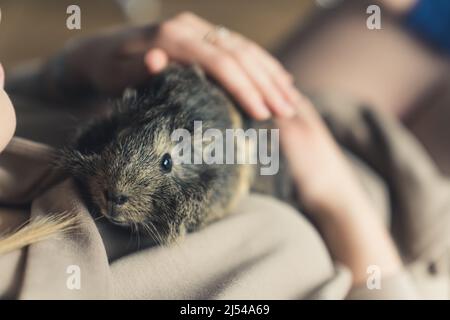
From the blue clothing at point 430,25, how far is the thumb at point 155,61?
0.65m

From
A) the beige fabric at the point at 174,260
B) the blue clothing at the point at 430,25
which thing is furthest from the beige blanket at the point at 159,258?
the blue clothing at the point at 430,25

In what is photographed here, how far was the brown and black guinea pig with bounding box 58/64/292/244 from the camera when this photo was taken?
1.69 ft

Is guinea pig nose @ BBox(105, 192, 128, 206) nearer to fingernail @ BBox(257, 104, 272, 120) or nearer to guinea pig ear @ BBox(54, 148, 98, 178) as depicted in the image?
guinea pig ear @ BBox(54, 148, 98, 178)

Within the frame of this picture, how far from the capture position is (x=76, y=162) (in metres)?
0.55

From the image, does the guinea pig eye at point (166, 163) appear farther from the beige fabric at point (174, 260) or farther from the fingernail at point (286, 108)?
the fingernail at point (286, 108)

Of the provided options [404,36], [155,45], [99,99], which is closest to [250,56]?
[155,45]

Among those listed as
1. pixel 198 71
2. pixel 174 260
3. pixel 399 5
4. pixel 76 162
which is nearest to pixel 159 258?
pixel 174 260

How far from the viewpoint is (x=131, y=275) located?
1.68 ft

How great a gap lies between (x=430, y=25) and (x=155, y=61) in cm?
70

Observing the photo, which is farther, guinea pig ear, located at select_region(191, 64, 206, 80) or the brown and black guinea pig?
guinea pig ear, located at select_region(191, 64, 206, 80)

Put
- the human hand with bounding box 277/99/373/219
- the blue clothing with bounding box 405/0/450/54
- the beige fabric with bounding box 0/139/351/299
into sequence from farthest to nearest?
the blue clothing with bounding box 405/0/450/54
the human hand with bounding box 277/99/373/219
the beige fabric with bounding box 0/139/351/299

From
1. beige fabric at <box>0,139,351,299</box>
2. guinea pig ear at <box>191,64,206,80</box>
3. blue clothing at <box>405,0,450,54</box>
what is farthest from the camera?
blue clothing at <box>405,0,450,54</box>

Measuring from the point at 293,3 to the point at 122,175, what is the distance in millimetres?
1743

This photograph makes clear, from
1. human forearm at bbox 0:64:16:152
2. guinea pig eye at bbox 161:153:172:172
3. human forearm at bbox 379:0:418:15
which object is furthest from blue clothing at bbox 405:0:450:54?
human forearm at bbox 0:64:16:152
